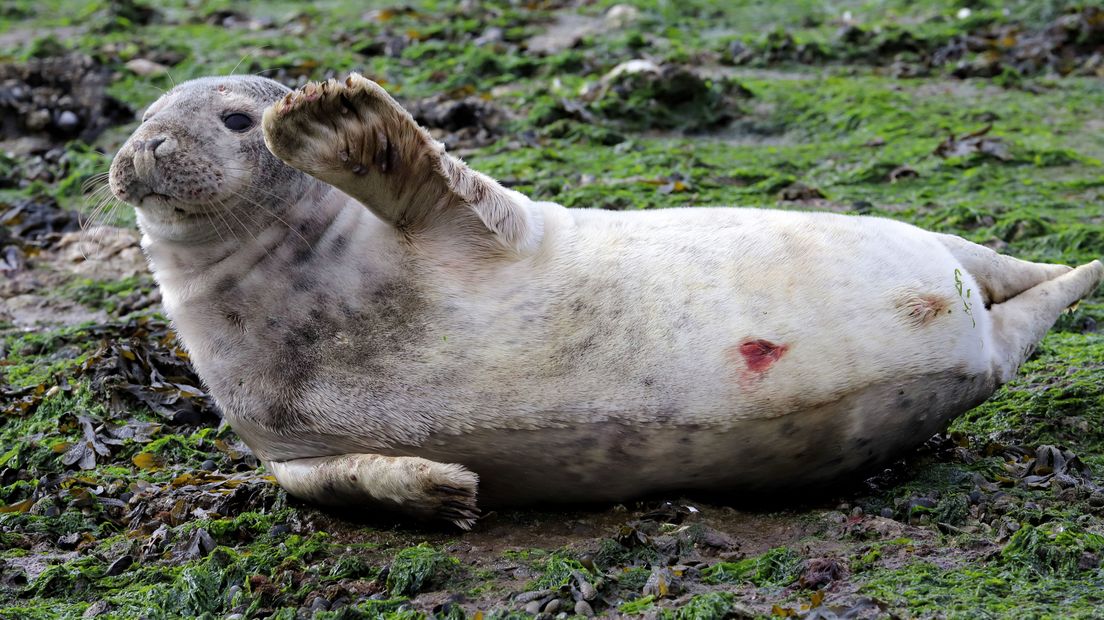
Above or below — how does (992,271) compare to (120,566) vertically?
above

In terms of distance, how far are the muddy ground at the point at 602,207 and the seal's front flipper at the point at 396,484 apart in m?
0.14

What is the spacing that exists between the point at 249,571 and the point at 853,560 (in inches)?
73.3

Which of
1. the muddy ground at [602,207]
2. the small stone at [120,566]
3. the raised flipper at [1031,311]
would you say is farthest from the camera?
the raised flipper at [1031,311]

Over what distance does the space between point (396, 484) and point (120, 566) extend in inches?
39.7

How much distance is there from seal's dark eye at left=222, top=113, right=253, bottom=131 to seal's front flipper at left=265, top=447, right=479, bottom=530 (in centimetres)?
116

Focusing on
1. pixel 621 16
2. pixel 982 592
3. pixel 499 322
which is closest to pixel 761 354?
pixel 499 322

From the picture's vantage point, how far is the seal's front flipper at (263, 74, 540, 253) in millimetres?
4109

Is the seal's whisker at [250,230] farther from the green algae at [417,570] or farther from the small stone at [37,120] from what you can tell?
the small stone at [37,120]

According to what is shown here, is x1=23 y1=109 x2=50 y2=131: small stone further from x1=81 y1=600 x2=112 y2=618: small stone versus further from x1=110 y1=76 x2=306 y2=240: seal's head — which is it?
x1=81 y1=600 x2=112 y2=618: small stone

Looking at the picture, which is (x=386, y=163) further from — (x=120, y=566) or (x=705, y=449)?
(x=120, y=566)

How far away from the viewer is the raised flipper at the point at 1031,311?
477cm

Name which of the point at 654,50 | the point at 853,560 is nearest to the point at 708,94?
the point at 654,50

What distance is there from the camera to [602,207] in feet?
25.1

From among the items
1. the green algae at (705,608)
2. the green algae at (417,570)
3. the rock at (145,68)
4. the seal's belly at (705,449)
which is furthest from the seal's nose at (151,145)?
the rock at (145,68)
